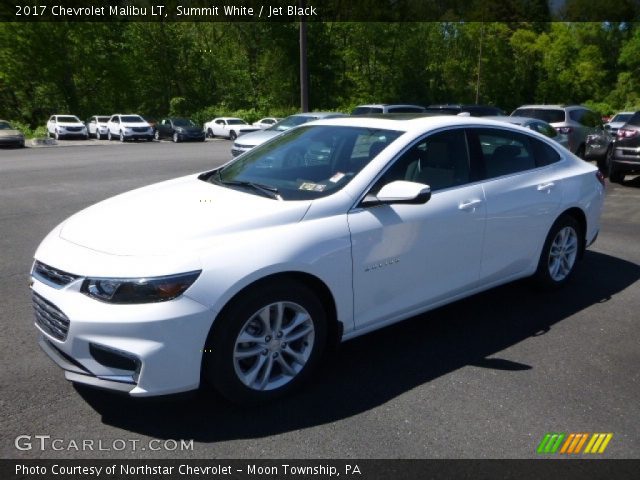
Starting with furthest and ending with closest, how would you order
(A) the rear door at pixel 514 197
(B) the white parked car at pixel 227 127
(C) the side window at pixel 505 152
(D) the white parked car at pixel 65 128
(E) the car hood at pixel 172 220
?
(B) the white parked car at pixel 227 127, (D) the white parked car at pixel 65 128, (C) the side window at pixel 505 152, (A) the rear door at pixel 514 197, (E) the car hood at pixel 172 220

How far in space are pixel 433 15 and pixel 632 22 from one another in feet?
111

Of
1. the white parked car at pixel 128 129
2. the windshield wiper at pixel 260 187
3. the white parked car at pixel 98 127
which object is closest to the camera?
the windshield wiper at pixel 260 187

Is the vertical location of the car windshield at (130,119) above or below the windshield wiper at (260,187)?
above

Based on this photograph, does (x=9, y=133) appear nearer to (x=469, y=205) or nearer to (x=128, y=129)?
(x=128, y=129)

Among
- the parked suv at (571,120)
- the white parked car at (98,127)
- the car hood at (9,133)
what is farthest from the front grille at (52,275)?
the white parked car at (98,127)

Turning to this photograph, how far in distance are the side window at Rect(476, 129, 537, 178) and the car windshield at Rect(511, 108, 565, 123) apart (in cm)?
1080

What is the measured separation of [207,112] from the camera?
2012 inches

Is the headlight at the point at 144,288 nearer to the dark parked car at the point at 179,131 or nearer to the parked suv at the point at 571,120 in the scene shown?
the parked suv at the point at 571,120

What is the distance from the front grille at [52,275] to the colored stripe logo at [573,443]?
8.45 feet

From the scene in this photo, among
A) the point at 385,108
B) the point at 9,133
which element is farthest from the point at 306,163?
the point at 9,133

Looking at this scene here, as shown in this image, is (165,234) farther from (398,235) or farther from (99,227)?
(398,235)

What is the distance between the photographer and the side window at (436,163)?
3.96 metres

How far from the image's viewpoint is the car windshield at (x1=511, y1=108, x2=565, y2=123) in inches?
582
